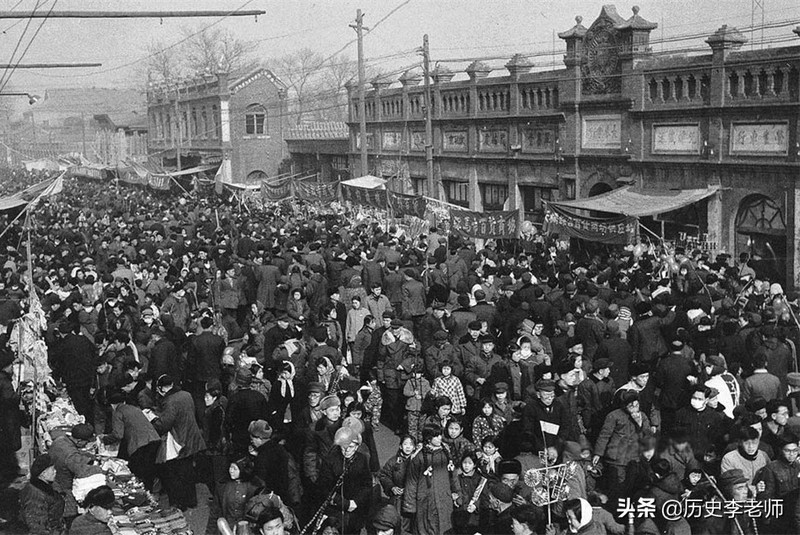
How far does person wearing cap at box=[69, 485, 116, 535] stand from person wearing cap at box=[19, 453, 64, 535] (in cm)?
89

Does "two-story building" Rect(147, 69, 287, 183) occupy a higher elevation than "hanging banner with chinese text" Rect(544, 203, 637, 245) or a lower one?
higher

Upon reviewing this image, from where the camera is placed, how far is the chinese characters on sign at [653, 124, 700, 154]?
63.9ft

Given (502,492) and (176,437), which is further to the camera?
(176,437)

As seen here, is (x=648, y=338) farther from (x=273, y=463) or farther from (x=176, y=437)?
Result: (x=176, y=437)

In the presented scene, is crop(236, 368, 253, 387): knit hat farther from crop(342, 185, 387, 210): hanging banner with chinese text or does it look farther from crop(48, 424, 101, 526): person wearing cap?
crop(342, 185, 387, 210): hanging banner with chinese text

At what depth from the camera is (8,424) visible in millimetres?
9844

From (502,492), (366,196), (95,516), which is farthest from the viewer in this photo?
(366,196)

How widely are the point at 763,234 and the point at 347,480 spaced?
44.4 ft

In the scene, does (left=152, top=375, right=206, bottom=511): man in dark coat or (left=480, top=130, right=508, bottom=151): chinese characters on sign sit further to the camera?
(left=480, top=130, right=508, bottom=151): chinese characters on sign

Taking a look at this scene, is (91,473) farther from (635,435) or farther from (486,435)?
(635,435)

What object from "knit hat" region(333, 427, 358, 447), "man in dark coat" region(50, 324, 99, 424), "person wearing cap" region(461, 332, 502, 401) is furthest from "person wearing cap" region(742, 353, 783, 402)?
"man in dark coat" region(50, 324, 99, 424)

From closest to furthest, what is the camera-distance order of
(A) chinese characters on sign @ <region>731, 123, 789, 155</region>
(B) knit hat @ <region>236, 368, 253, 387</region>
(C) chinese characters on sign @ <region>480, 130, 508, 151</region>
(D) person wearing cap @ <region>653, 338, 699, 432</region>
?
(B) knit hat @ <region>236, 368, 253, 387</region> < (D) person wearing cap @ <region>653, 338, 699, 432</region> < (A) chinese characters on sign @ <region>731, 123, 789, 155</region> < (C) chinese characters on sign @ <region>480, 130, 508, 151</region>

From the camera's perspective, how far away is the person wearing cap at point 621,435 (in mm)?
7727

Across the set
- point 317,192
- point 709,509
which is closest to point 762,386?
point 709,509
